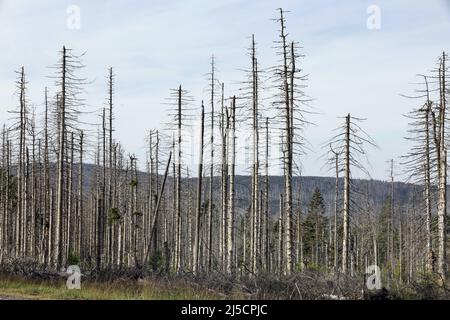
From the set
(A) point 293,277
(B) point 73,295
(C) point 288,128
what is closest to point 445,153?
(C) point 288,128

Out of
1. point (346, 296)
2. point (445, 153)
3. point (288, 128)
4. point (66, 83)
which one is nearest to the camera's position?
point (346, 296)

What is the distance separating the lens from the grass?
15039mm

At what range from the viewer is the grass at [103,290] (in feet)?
49.3

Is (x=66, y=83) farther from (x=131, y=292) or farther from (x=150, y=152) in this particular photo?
(x=150, y=152)

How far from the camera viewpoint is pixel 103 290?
16.8m

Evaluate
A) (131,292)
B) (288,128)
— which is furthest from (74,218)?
(131,292)

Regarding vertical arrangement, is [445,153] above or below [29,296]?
above

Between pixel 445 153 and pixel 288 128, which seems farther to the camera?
pixel 445 153

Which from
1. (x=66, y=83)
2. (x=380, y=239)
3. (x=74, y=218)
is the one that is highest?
(x=66, y=83)

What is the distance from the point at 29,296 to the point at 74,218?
36.1 m

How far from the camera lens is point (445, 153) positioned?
81.2 feet

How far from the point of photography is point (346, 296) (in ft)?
47.6
